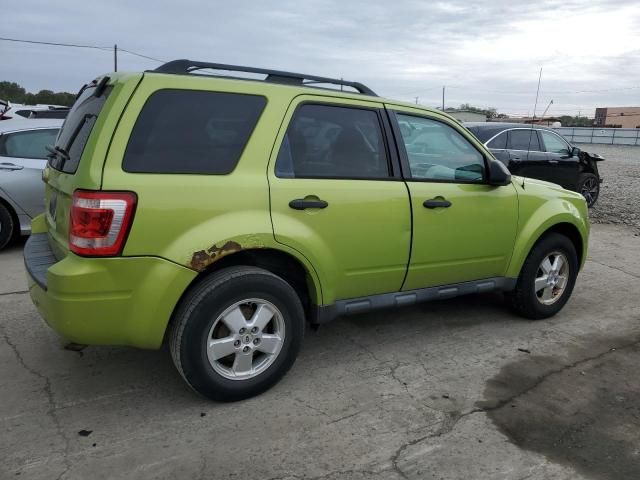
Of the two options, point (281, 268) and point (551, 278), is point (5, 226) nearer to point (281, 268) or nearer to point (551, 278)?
point (281, 268)

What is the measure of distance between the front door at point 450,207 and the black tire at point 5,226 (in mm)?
5037

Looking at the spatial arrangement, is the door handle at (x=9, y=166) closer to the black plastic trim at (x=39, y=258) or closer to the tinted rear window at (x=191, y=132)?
the black plastic trim at (x=39, y=258)

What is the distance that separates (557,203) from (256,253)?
277cm

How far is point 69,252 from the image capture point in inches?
113

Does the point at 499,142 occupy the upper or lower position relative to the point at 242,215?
upper

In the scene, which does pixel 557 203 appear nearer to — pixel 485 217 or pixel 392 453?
pixel 485 217

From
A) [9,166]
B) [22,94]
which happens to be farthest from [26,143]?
[22,94]

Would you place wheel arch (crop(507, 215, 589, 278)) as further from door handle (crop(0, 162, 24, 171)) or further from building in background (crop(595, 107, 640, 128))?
building in background (crop(595, 107, 640, 128))

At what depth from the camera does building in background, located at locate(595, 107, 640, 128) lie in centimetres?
6556

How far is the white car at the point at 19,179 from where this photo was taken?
21.5 ft

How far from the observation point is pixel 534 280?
4.65 m

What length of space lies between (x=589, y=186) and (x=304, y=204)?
9.51 metres

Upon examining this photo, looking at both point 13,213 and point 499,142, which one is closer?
point 13,213

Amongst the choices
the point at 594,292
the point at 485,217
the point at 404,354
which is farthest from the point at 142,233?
the point at 594,292
